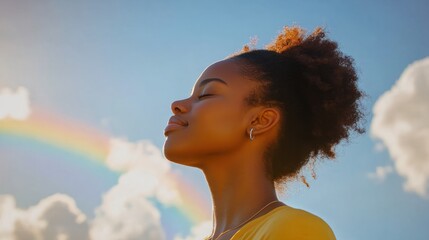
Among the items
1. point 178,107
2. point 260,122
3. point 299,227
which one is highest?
point 178,107

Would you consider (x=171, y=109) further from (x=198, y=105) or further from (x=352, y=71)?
(x=352, y=71)

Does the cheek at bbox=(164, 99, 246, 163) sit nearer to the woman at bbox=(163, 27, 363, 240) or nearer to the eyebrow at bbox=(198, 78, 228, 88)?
the woman at bbox=(163, 27, 363, 240)

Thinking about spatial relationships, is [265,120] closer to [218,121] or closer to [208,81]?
[218,121]

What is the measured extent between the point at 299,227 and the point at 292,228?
0.05m

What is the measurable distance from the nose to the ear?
527 mm

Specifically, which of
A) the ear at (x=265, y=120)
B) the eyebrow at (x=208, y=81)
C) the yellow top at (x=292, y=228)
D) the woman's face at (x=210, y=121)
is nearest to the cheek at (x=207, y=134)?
the woman's face at (x=210, y=121)

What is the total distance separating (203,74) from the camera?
17.5 ft

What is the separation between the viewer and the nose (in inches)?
199

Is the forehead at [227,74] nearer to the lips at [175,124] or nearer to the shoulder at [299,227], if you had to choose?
the lips at [175,124]

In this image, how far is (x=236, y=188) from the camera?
4801 millimetres

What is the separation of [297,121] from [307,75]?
0.39m

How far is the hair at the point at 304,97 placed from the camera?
520 centimetres

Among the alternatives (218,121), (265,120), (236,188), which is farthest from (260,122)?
(236,188)

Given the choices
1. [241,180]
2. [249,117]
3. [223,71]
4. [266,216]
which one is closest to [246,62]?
[223,71]
